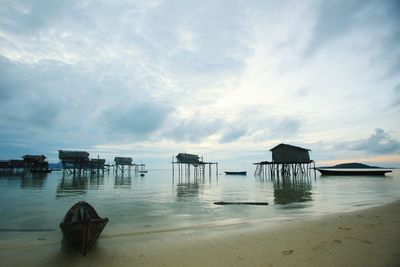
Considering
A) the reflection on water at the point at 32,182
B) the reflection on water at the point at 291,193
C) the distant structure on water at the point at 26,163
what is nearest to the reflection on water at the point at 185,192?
the reflection on water at the point at 291,193

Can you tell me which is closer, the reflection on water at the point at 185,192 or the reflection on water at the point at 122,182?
the reflection on water at the point at 185,192

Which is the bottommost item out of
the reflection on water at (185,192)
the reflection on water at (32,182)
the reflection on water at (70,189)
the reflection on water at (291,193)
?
the reflection on water at (185,192)

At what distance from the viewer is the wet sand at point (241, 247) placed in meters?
5.68

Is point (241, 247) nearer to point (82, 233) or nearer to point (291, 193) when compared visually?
point (82, 233)

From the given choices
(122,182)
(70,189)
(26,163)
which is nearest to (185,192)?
(70,189)

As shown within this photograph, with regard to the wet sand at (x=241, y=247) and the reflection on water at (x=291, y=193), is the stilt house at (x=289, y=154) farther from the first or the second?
the wet sand at (x=241, y=247)

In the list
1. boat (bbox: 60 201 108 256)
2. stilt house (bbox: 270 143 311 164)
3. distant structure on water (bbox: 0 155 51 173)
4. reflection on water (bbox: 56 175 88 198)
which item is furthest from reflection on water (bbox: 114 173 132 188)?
stilt house (bbox: 270 143 311 164)

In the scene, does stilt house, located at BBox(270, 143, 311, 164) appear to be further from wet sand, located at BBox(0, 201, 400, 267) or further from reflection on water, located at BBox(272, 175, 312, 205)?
wet sand, located at BBox(0, 201, 400, 267)

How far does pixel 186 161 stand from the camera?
2427 inches

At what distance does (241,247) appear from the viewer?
6.82 m

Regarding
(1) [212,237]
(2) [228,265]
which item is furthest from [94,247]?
(2) [228,265]

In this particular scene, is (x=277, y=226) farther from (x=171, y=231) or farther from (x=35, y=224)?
(x=35, y=224)

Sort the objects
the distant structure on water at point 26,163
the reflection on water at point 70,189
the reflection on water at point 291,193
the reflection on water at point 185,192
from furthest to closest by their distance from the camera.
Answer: the distant structure on water at point 26,163, the reflection on water at point 70,189, the reflection on water at point 185,192, the reflection on water at point 291,193

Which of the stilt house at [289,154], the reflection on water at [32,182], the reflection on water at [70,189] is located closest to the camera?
the reflection on water at [70,189]
